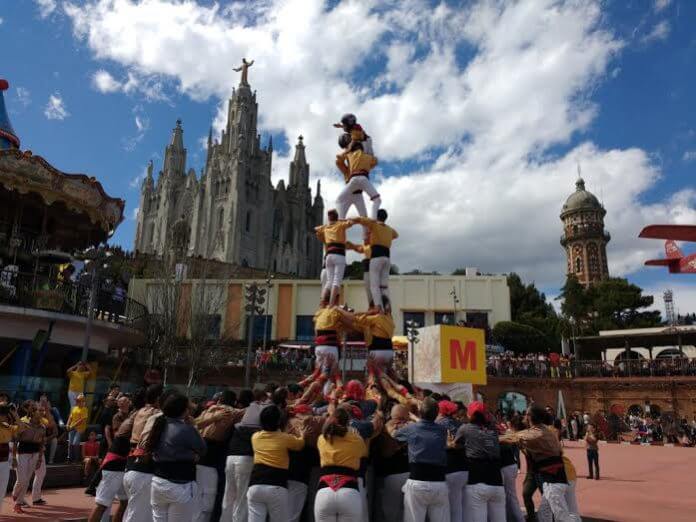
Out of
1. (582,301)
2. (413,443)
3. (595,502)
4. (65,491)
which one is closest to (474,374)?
(595,502)

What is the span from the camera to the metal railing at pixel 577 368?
32.4 metres

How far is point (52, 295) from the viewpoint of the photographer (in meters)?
18.4

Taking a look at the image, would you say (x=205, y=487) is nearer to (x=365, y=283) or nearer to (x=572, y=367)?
(x=365, y=283)

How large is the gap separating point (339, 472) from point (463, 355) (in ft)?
65.4

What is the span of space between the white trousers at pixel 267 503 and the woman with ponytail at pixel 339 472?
398 mm

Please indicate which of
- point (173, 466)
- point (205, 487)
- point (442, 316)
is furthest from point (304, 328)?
point (173, 466)

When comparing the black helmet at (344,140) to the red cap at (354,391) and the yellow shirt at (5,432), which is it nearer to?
the red cap at (354,391)

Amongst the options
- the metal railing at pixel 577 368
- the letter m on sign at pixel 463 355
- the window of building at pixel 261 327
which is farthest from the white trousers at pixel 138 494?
the window of building at pixel 261 327

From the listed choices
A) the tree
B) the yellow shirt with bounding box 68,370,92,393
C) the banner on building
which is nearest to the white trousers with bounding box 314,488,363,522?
the yellow shirt with bounding box 68,370,92,393

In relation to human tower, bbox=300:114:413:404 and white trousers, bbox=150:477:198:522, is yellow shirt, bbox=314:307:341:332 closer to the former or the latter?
human tower, bbox=300:114:413:404

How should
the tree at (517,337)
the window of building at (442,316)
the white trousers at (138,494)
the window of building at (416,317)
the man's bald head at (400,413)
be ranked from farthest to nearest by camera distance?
the window of building at (416,317) → the window of building at (442,316) → the tree at (517,337) → the man's bald head at (400,413) → the white trousers at (138,494)

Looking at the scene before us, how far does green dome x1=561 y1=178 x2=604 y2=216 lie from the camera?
80.3 meters

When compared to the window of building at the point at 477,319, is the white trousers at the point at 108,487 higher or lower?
lower

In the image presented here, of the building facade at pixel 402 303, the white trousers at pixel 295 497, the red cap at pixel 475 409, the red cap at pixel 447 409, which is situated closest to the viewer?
the white trousers at pixel 295 497
